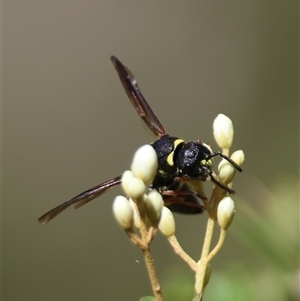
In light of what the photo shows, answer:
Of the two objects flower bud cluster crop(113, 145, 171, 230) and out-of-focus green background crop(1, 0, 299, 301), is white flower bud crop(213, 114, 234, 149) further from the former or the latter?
out-of-focus green background crop(1, 0, 299, 301)

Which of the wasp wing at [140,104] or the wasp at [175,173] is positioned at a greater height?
the wasp wing at [140,104]

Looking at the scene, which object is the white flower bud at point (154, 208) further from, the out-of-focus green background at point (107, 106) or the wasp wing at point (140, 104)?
the out-of-focus green background at point (107, 106)

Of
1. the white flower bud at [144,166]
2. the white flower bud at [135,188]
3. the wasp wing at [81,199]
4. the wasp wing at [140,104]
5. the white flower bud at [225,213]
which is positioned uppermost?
the wasp wing at [140,104]

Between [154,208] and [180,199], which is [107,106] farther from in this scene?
[154,208]

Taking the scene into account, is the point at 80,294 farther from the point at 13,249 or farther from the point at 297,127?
the point at 297,127

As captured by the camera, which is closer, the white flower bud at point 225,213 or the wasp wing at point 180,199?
the white flower bud at point 225,213

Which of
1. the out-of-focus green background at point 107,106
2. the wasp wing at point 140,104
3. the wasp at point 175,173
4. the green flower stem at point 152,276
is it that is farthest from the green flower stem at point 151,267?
the out-of-focus green background at point 107,106
